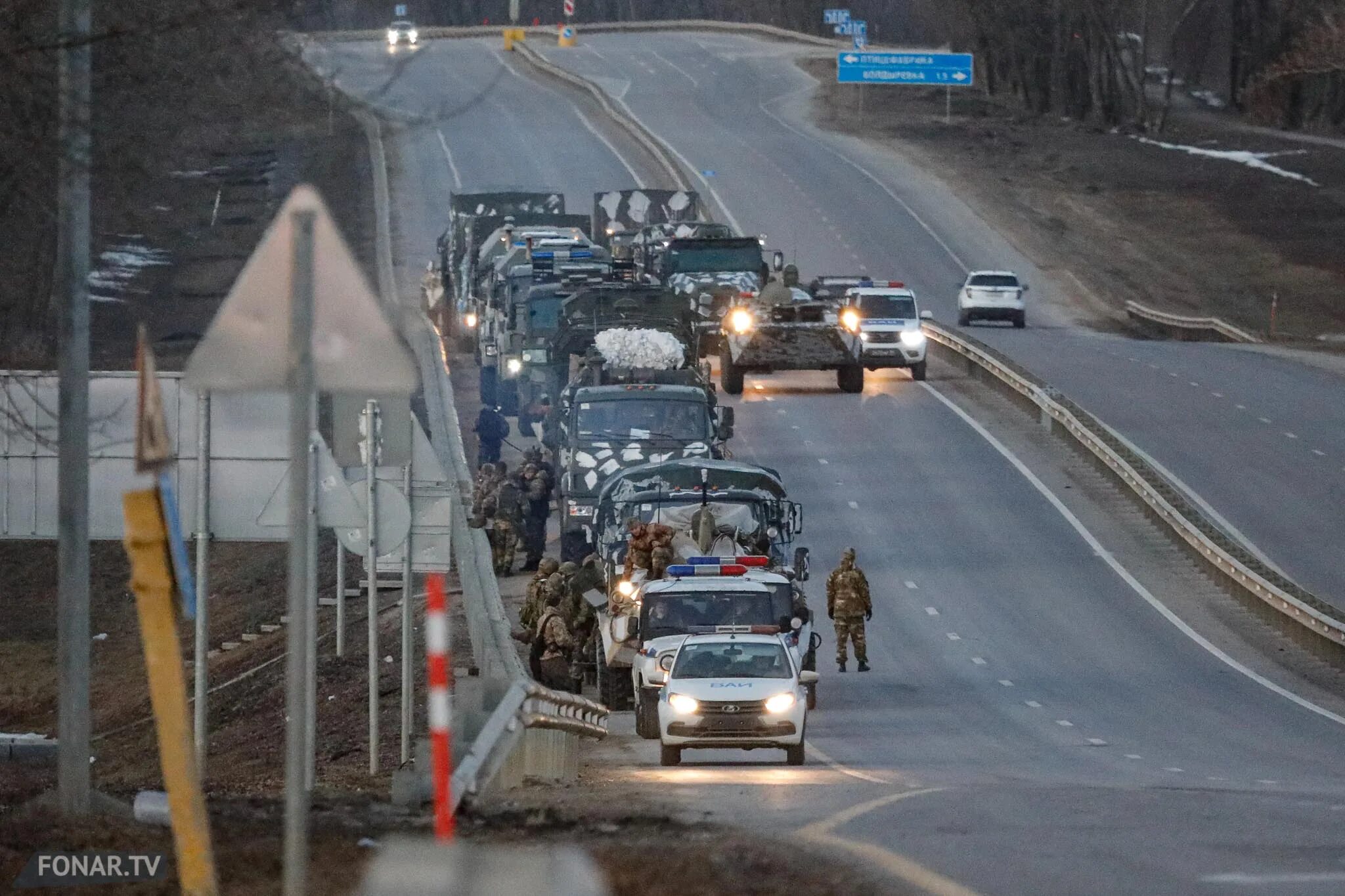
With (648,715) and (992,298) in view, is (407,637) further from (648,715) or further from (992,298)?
(992,298)

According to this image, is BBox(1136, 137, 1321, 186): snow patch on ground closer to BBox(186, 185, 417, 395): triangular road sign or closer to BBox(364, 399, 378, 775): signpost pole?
BBox(364, 399, 378, 775): signpost pole

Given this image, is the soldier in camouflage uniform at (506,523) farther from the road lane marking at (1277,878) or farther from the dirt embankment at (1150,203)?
the dirt embankment at (1150,203)

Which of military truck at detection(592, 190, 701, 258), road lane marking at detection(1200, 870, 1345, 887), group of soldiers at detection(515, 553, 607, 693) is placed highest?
military truck at detection(592, 190, 701, 258)

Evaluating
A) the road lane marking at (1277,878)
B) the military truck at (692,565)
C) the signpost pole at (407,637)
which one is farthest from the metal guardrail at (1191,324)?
the road lane marking at (1277,878)

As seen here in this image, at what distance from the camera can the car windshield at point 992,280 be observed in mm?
58656

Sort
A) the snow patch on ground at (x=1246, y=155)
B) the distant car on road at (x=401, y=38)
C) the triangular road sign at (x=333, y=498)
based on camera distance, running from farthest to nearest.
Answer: the snow patch on ground at (x=1246, y=155) → the triangular road sign at (x=333, y=498) → the distant car on road at (x=401, y=38)

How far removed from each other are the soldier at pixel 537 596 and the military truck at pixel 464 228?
A: 22591 mm

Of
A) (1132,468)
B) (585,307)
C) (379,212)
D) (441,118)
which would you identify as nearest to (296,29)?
(441,118)

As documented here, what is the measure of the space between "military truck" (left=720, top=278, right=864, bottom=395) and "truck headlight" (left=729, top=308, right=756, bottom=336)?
0.01m

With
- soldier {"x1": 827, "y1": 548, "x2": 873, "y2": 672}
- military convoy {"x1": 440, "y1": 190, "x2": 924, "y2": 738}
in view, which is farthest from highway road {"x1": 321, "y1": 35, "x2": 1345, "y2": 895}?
military convoy {"x1": 440, "y1": 190, "x2": 924, "y2": 738}

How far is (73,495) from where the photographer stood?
11930 mm

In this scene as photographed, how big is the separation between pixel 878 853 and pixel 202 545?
11.0m

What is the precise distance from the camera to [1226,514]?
116 feet

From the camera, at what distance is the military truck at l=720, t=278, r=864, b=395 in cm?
4147
